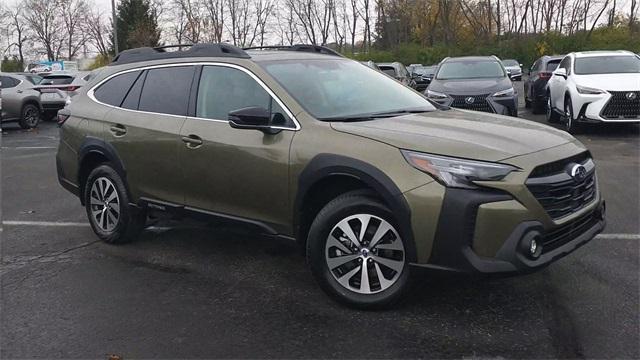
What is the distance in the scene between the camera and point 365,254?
3916 mm

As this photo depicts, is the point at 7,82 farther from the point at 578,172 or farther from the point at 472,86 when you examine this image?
the point at 578,172

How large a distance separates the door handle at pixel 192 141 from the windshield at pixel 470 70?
9.02 meters

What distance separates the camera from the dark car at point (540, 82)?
52.1 ft

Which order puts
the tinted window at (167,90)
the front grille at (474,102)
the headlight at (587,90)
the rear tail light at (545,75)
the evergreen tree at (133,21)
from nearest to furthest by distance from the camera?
1. the tinted window at (167,90)
2. the headlight at (587,90)
3. the front grille at (474,102)
4. the rear tail light at (545,75)
5. the evergreen tree at (133,21)

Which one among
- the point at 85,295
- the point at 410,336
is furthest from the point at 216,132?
the point at 410,336

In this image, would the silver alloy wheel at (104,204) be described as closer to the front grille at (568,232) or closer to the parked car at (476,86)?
the front grille at (568,232)

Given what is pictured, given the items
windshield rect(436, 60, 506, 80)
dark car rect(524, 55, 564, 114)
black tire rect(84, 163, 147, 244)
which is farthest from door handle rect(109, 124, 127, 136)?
dark car rect(524, 55, 564, 114)

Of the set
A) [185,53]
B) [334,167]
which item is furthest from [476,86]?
[334,167]

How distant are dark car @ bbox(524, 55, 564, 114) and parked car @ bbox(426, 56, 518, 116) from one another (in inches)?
125

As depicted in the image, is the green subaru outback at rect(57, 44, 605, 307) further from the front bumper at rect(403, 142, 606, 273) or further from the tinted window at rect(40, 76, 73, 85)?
the tinted window at rect(40, 76, 73, 85)

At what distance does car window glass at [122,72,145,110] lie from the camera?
17.8 feet

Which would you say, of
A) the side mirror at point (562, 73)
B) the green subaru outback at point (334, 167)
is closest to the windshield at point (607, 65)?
the side mirror at point (562, 73)

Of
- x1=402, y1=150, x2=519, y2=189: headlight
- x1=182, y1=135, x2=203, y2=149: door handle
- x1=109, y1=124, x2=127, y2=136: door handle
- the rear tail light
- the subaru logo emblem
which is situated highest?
the rear tail light

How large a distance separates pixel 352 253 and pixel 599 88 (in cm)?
902
